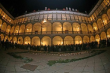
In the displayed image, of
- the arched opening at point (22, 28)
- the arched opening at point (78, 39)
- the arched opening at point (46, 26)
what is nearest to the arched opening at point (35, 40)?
the arched opening at point (46, 26)

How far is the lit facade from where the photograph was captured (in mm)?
28578

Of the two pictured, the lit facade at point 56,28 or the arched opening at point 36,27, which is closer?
the lit facade at point 56,28

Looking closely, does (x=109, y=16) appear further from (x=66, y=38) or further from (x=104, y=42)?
(x=66, y=38)

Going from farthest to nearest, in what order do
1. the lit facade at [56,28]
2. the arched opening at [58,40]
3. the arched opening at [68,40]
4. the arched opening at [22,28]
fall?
the arched opening at [22,28]
the arched opening at [68,40]
the arched opening at [58,40]
the lit facade at [56,28]

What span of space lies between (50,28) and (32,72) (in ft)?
85.6

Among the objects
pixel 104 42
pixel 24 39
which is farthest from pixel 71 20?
pixel 24 39

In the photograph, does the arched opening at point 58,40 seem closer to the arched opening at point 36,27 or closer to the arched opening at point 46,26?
the arched opening at point 46,26

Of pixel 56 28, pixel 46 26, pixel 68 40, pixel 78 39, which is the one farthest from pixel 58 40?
pixel 78 39

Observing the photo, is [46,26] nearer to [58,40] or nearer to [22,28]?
[58,40]

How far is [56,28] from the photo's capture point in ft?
100

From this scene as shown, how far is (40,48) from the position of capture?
62.2ft

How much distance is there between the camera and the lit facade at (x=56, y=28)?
1125 inches

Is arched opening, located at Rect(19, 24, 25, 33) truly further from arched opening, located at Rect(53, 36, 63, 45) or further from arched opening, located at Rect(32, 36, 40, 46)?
arched opening, located at Rect(53, 36, 63, 45)

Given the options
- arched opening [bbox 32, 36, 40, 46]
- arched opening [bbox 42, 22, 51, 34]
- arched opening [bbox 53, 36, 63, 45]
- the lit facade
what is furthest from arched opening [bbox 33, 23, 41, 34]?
arched opening [bbox 53, 36, 63, 45]
